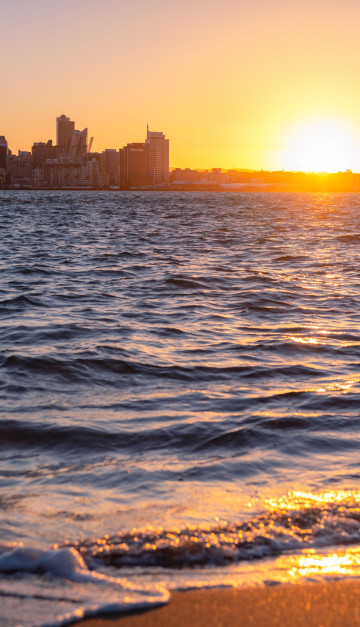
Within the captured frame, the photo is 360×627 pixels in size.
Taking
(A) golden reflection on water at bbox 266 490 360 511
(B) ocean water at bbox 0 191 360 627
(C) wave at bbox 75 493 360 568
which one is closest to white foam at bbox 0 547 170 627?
(B) ocean water at bbox 0 191 360 627

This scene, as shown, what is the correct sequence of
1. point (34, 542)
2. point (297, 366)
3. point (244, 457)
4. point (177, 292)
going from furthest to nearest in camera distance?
point (177, 292) < point (297, 366) < point (244, 457) < point (34, 542)

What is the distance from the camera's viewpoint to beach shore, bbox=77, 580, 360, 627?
296 centimetres

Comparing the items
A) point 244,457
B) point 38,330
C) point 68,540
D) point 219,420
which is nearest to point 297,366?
point 219,420

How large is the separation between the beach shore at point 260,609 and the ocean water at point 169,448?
0.33 ft

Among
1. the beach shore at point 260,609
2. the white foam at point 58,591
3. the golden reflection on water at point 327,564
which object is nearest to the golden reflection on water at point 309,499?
the golden reflection on water at point 327,564

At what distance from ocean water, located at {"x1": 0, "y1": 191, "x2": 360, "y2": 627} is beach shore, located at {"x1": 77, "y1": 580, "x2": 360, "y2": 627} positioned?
0.10m

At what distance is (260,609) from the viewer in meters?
3.06

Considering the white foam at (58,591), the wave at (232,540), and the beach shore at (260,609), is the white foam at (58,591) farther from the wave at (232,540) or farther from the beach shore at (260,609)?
the wave at (232,540)

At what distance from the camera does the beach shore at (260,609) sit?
2.96 m

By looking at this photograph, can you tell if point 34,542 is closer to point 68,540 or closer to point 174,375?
point 68,540

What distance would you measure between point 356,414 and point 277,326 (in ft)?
16.2

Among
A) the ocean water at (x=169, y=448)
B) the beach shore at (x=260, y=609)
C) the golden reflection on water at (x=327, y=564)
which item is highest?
the beach shore at (x=260, y=609)

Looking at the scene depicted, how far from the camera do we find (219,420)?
6500mm

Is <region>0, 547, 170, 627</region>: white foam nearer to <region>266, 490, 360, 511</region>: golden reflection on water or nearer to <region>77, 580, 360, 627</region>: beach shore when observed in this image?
<region>77, 580, 360, 627</region>: beach shore
